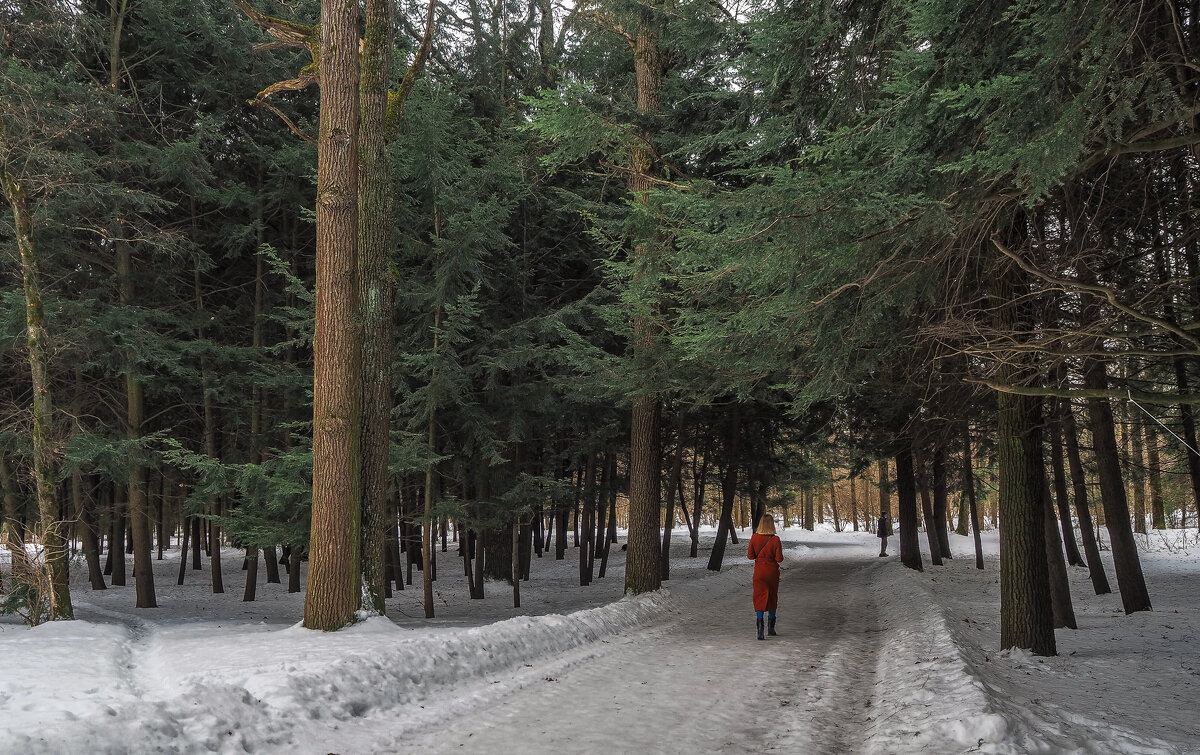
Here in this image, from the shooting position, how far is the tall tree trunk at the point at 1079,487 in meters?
12.2

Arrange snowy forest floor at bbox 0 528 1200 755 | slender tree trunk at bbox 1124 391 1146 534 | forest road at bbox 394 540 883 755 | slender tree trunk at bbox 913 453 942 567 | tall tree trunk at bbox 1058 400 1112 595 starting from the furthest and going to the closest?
1. slender tree trunk at bbox 913 453 942 567
2. slender tree trunk at bbox 1124 391 1146 534
3. tall tree trunk at bbox 1058 400 1112 595
4. forest road at bbox 394 540 883 755
5. snowy forest floor at bbox 0 528 1200 755

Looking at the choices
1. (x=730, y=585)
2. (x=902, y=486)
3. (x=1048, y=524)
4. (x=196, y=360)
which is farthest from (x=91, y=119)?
(x=902, y=486)

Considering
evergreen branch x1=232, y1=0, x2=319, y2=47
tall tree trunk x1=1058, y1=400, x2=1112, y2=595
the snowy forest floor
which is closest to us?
the snowy forest floor

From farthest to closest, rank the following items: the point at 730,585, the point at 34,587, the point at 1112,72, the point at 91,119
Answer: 1. the point at 730,585
2. the point at 91,119
3. the point at 34,587
4. the point at 1112,72

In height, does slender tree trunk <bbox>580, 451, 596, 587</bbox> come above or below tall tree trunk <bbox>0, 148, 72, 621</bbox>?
below

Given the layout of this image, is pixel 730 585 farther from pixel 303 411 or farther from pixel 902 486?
pixel 303 411

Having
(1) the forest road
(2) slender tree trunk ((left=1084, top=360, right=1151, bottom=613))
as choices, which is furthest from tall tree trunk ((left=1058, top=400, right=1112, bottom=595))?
(1) the forest road

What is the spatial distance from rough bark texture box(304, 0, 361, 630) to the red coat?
18.1 feet

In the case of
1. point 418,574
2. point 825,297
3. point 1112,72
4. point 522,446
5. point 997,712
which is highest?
point 1112,72

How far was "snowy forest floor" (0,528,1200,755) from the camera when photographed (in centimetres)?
496

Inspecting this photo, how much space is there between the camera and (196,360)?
693 inches

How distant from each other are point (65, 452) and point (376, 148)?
8940 millimetres

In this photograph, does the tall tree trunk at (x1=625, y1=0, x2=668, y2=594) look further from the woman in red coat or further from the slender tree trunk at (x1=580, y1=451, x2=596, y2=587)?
the slender tree trunk at (x1=580, y1=451, x2=596, y2=587)

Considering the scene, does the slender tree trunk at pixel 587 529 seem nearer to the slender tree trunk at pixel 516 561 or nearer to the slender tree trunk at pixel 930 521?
the slender tree trunk at pixel 516 561
